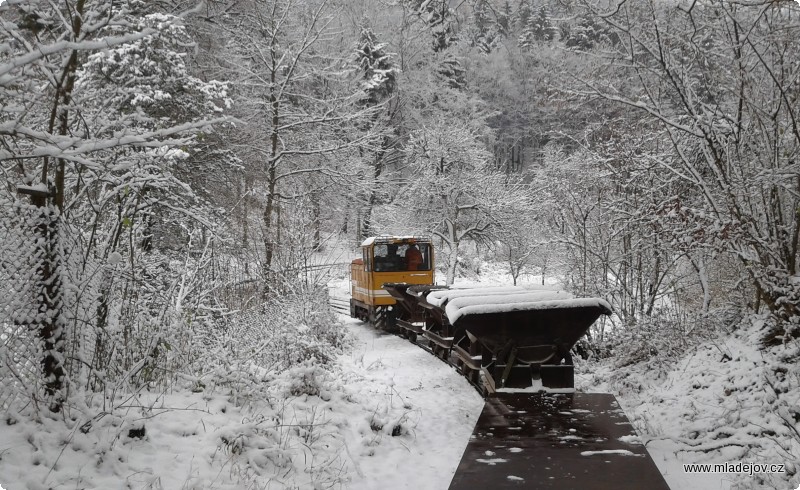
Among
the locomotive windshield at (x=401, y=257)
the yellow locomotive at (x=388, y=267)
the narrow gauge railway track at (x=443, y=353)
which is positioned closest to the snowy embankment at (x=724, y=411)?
the narrow gauge railway track at (x=443, y=353)

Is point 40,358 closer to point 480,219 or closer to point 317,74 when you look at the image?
point 317,74

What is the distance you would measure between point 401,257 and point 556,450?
41.9ft

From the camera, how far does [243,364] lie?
6211 mm

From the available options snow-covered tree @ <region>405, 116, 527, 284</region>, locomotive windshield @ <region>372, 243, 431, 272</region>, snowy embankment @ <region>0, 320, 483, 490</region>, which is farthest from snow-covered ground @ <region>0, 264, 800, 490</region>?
snow-covered tree @ <region>405, 116, 527, 284</region>

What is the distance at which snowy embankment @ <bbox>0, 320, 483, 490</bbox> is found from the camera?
3.86m

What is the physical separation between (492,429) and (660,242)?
4.55m

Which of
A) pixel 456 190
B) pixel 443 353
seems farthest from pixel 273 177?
pixel 456 190

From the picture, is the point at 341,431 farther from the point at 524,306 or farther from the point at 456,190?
the point at 456,190

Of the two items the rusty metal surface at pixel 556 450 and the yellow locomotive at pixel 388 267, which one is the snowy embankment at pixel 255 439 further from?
the yellow locomotive at pixel 388 267

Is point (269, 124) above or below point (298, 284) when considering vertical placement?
above

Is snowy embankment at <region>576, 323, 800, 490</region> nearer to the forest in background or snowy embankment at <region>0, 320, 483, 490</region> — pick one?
the forest in background

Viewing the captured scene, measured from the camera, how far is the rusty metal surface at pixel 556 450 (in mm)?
4293

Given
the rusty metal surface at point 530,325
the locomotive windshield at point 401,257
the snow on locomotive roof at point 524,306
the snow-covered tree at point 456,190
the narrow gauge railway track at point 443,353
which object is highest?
the snow-covered tree at point 456,190

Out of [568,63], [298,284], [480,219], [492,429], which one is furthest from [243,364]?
[480,219]
